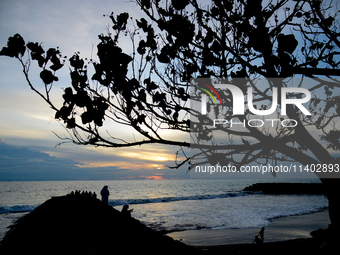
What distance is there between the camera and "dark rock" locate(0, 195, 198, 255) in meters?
6.51

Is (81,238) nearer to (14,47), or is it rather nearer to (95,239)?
(95,239)

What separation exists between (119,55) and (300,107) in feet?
15.0

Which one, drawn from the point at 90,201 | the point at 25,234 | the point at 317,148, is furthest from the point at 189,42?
the point at 90,201

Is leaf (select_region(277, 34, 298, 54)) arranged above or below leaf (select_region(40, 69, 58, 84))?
above

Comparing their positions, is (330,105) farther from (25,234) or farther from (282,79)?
(25,234)

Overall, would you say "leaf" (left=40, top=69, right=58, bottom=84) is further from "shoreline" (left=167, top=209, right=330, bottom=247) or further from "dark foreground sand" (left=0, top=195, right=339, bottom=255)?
"shoreline" (left=167, top=209, right=330, bottom=247)

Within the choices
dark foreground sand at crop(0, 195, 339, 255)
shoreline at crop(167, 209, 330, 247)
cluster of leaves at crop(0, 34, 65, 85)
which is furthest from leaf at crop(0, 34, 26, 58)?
shoreline at crop(167, 209, 330, 247)

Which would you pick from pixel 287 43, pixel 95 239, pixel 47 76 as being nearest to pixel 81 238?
pixel 95 239

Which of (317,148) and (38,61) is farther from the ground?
(38,61)

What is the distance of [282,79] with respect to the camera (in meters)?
5.01

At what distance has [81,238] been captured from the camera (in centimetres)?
743

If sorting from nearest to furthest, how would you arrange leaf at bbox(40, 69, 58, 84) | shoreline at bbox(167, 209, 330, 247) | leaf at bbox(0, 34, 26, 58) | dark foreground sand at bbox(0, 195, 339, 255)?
1. leaf at bbox(0, 34, 26, 58)
2. leaf at bbox(40, 69, 58, 84)
3. dark foreground sand at bbox(0, 195, 339, 255)
4. shoreline at bbox(167, 209, 330, 247)

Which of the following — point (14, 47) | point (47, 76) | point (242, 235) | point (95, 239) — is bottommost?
point (242, 235)

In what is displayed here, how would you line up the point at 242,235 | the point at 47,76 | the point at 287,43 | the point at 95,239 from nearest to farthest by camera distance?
the point at 287,43
the point at 47,76
the point at 95,239
the point at 242,235
